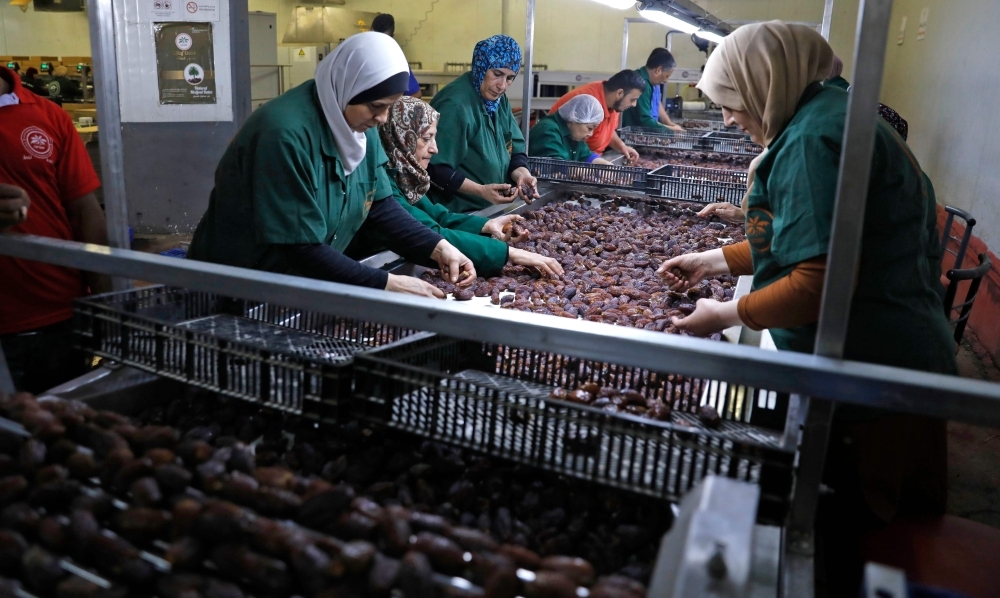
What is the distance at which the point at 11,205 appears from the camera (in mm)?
1978

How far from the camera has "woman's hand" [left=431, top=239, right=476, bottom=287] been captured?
310 cm

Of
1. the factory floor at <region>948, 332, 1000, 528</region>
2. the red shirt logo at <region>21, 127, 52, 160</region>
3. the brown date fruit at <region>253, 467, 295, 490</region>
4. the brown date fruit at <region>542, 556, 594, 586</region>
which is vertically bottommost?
the factory floor at <region>948, 332, 1000, 528</region>

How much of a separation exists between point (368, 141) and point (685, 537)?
242 cm

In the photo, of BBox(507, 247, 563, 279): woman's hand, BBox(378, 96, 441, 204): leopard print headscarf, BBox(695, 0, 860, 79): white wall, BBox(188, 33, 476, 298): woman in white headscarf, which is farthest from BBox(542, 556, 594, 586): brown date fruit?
BBox(695, 0, 860, 79): white wall

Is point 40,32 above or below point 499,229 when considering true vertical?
above

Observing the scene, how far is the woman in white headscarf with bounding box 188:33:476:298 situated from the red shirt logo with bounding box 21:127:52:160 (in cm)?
65

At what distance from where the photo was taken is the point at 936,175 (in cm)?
859

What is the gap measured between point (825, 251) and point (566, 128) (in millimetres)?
4681

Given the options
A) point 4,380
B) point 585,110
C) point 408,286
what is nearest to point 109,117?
point 4,380

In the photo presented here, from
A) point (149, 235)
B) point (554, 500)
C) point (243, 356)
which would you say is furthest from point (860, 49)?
point (149, 235)

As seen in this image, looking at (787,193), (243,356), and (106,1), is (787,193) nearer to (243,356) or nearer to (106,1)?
(243,356)

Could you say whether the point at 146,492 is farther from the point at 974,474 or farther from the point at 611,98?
the point at 611,98

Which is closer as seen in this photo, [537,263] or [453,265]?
[453,265]

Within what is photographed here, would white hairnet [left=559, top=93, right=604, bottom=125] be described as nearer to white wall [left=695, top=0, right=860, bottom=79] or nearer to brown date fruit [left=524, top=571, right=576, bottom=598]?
brown date fruit [left=524, top=571, right=576, bottom=598]
